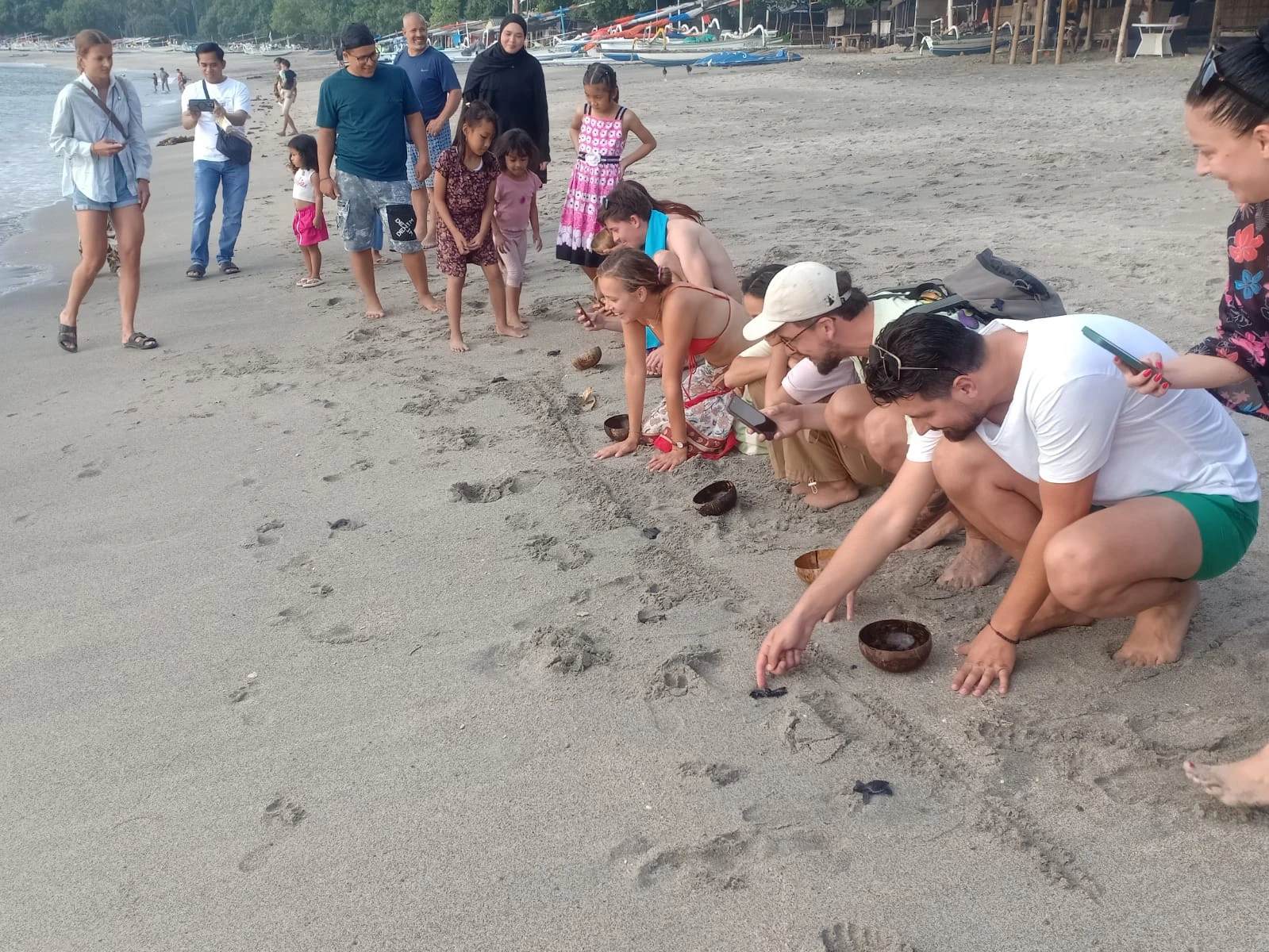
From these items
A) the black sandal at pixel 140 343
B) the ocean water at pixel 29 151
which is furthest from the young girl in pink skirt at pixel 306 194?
the ocean water at pixel 29 151

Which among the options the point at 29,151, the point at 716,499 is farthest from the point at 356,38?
the point at 29,151

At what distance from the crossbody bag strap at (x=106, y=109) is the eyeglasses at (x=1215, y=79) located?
5594 millimetres

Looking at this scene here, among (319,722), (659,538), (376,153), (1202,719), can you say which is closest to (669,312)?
(659,538)

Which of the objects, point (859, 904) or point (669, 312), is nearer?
point (859, 904)

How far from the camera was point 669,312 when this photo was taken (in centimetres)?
379

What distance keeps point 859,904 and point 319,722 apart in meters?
1.40

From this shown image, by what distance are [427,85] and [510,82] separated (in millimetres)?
758

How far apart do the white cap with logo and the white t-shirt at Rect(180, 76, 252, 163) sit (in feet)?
18.9

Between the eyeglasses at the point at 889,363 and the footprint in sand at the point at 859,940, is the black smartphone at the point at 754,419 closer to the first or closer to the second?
the eyeglasses at the point at 889,363

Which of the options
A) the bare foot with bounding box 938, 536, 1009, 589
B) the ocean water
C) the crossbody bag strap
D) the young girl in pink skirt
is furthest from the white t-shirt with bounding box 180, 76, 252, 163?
the bare foot with bounding box 938, 536, 1009, 589

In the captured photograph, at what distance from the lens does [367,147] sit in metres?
5.93

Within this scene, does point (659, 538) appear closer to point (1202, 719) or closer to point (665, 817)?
point (665, 817)

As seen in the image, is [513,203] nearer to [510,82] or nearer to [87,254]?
[510,82]

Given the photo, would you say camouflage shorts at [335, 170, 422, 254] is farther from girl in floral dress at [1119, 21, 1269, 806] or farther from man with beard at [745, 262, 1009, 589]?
girl in floral dress at [1119, 21, 1269, 806]
